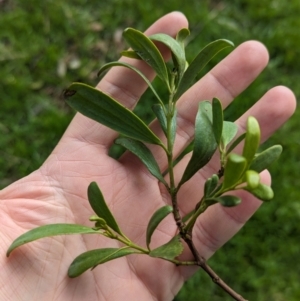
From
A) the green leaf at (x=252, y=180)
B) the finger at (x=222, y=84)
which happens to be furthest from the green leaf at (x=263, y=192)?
the finger at (x=222, y=84)

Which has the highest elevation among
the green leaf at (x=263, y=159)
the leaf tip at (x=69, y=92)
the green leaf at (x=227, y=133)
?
the leaf tip at (x=69, y=92)

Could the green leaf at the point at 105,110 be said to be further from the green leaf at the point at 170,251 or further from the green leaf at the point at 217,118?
the green leaf at the point at 170,251

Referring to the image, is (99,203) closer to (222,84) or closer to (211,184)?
(211,184)

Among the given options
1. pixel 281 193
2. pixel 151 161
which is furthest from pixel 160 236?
pixel 281 193

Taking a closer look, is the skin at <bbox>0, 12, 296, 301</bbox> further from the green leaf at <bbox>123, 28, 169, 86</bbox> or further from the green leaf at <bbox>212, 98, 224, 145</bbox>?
the green leaf at <bbox>212, 98, 224, 145</bbox>

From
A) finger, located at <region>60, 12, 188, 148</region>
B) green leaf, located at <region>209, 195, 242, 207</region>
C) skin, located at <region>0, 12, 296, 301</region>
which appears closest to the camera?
green leaf, located at <region>209, 195, 242, 207</region>

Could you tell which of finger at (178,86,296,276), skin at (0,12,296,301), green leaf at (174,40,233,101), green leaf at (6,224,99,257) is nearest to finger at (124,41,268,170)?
skin at (0,12,296,301)

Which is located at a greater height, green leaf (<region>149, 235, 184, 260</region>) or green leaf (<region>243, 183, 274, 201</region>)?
green leaf (<region>243, 183, 274, 201</region>)

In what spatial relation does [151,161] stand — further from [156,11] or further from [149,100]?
[156,11]
